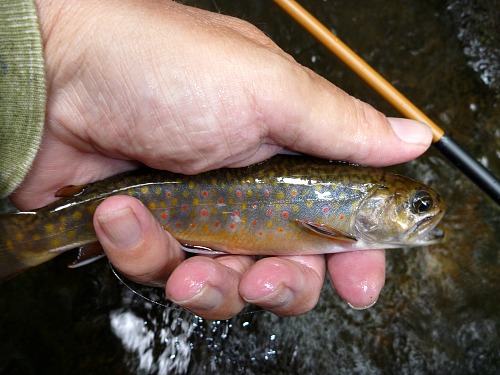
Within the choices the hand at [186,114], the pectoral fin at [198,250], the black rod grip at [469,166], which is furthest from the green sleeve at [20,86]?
the black rod grip at [469,166]

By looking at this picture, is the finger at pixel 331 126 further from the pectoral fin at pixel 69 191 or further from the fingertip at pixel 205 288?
the pectoral fin at pixel 69 191

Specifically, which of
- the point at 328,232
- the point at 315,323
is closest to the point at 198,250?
the point at 328,232

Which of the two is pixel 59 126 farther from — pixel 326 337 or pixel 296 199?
pixel 326 337

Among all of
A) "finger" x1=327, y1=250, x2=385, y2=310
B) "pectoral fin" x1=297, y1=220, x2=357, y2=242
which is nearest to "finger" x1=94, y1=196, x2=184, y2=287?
"pectoral fin" x1=297, y1=220, x2=357, y2=242

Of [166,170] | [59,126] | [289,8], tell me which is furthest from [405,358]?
[59,126]

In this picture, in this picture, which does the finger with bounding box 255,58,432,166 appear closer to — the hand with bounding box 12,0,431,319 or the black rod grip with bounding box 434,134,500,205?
the hand with bounding box 12,0,431,319

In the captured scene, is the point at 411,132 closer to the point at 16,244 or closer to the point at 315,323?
the point at 315,323
